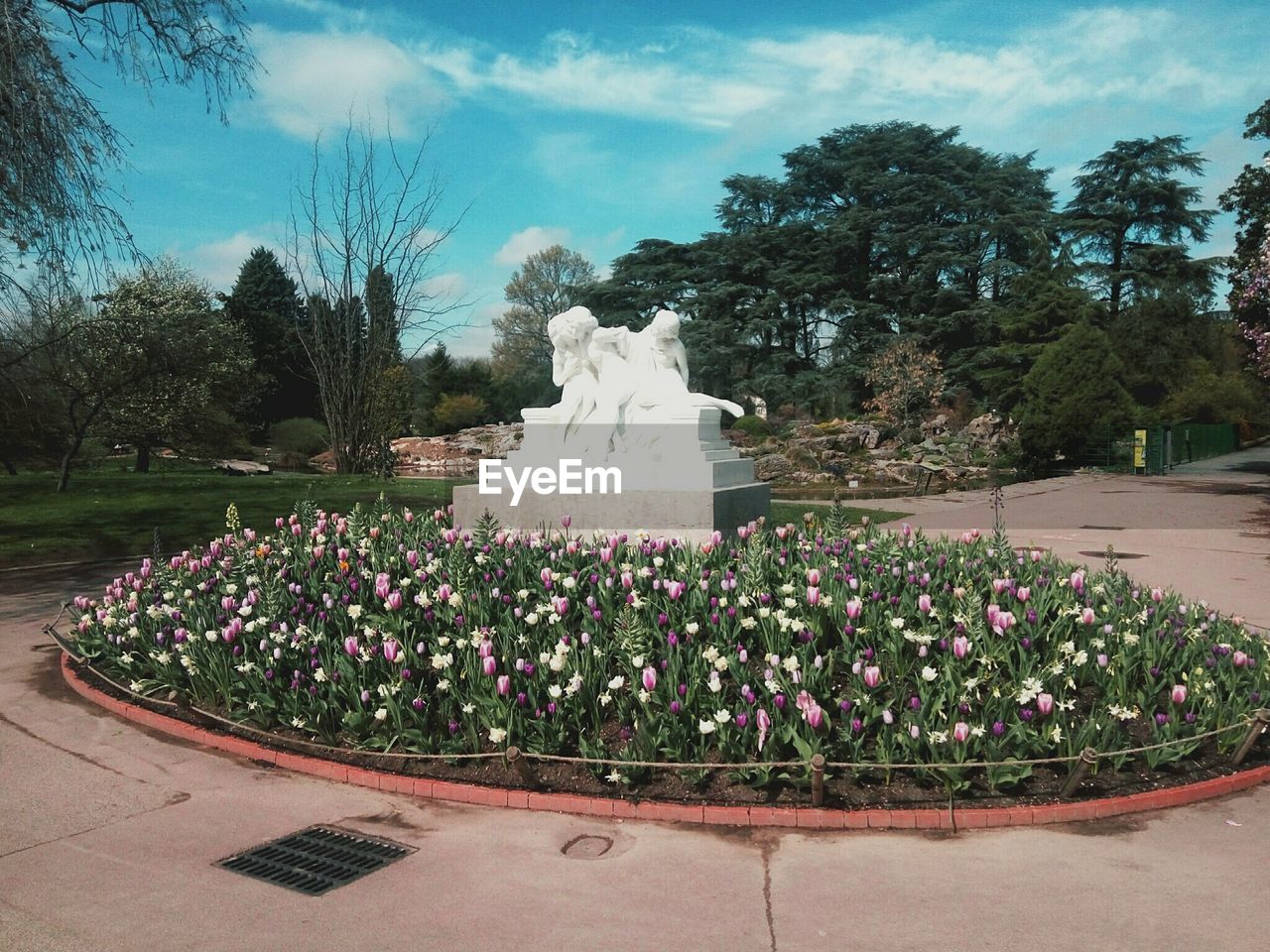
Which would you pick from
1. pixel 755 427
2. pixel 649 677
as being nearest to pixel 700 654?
pixel 649 677

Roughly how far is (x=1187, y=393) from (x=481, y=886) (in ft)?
133

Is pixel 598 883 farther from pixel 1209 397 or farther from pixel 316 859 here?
pixel 1209 397

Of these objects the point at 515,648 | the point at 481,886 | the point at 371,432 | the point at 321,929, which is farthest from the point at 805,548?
the point at 371,432

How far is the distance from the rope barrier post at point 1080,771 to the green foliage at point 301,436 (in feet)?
102

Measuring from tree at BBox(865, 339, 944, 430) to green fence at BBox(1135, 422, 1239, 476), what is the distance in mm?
7889

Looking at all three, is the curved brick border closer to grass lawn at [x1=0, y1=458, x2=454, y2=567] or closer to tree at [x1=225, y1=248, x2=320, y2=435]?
grass lawn at [x1=0, y1=458, x2=454, y2=567]

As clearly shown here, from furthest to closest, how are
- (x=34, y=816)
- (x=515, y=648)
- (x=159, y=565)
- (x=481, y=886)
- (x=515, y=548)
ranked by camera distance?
(x=159, y=565) → (x=515, y=548) → (x=515, y=648) → (x=34, y=816) → (x=481, y=886)

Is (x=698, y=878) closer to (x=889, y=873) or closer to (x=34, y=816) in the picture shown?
(x=889, y=873)

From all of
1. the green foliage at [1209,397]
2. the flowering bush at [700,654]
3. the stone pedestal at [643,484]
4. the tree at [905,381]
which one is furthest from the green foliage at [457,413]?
the flowering bush at [700,654]

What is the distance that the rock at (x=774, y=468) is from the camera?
27.6m

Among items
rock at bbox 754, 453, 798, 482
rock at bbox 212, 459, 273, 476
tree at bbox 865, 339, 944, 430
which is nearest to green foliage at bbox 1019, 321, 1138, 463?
tree at bbox 865, 339, 944, 430

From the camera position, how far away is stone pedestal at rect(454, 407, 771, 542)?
884 centimetres

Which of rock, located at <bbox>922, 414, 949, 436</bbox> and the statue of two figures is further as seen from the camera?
rock, located at <bbox>922, 414, 949, 436</bbox>

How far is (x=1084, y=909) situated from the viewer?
127 inches
